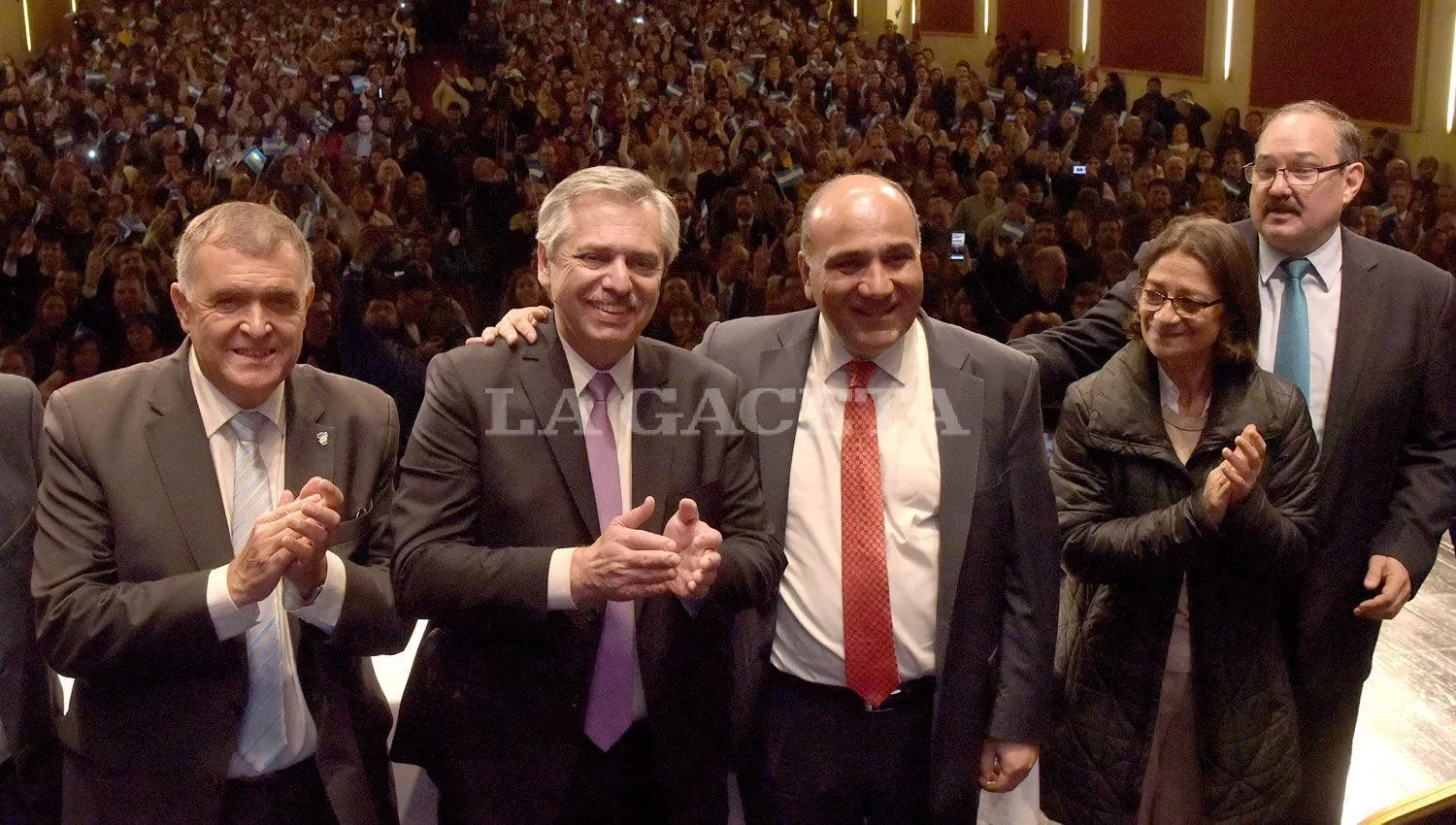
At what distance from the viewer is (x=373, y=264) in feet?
15.1

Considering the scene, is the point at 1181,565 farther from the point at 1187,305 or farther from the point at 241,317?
the point at 241,317

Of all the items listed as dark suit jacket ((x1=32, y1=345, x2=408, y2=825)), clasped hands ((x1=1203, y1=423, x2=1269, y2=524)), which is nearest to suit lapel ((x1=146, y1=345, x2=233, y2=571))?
dark suit jacket ((x1=32, y1=345, x2=408, y2=825))

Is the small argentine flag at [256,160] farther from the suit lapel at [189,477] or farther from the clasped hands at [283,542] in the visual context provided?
the clasped hands at [283,542]

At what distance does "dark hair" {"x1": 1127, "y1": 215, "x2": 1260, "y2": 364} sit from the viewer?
1.83 metres

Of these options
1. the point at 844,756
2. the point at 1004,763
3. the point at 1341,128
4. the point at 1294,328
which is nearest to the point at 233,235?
the point at 844,756

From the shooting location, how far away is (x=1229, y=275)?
5.99 ft

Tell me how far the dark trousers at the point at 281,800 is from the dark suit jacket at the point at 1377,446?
63.8 inches

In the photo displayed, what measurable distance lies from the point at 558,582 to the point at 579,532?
110 mm

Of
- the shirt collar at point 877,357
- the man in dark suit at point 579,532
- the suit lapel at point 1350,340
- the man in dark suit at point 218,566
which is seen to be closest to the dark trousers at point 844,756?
the man in dark suit at point 579,532

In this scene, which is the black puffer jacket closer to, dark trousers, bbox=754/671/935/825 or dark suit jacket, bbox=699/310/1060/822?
dark suit jacket, bbox=699/310/1060/822

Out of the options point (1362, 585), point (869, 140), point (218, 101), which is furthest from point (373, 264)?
point (1362, 585)

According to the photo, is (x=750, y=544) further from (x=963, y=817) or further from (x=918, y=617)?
(x=963, y=817)

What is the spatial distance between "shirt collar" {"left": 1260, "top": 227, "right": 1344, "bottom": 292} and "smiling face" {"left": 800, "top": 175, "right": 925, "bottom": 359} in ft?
2.62

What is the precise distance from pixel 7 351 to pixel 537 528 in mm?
3668
